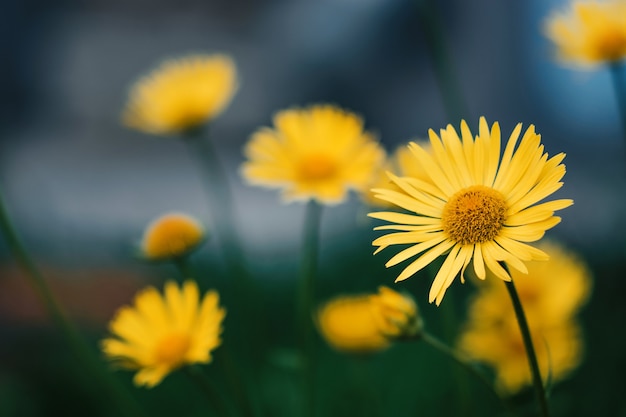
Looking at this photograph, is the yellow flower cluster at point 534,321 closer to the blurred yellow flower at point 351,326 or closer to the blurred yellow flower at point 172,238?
the blurred yellow flower at point 351,326

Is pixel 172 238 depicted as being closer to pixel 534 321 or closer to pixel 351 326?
pixel 351 326

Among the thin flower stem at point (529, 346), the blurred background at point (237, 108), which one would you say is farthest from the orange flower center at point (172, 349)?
the blurred background at point (237, 108)

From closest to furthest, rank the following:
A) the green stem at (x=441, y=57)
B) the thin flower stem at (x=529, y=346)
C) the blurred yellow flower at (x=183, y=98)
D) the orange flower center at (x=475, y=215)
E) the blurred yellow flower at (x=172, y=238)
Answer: the thin flower stem at (x=529, y=346) < the orange flower center at (x=475, y=215) < the blurred yellow flower at (x=172, y=238) < the green stem at (x=441, y=57) < the blurred yellow flower at (x=183, y=98)

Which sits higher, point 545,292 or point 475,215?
point 475,215

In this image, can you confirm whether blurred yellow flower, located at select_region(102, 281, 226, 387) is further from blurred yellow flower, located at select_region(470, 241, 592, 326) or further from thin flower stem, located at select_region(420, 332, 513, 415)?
blurred yellow flower, located at select_region(470, 241, 592, 326)

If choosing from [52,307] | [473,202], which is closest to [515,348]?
[473,202]

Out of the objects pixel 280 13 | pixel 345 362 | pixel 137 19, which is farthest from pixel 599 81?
pixel 137 19

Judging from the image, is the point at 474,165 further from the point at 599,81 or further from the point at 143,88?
the point at 599,81
